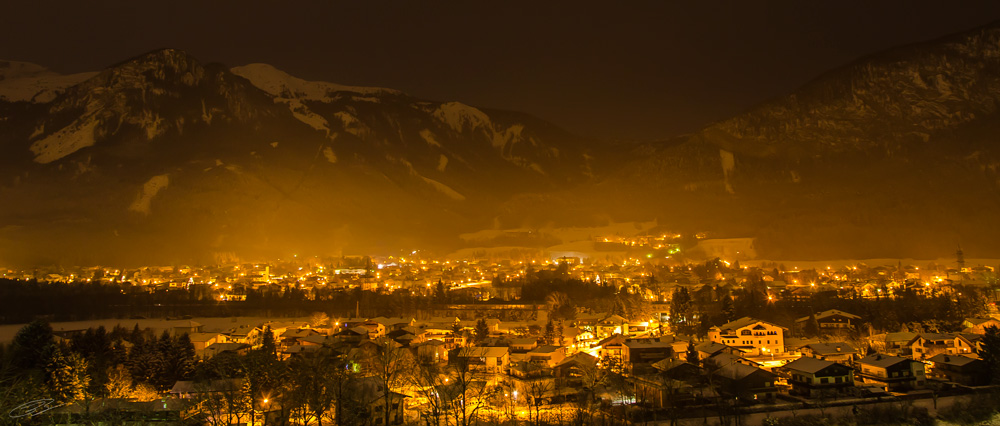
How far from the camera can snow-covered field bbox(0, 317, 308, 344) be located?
26.6 m

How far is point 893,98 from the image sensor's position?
50219mm

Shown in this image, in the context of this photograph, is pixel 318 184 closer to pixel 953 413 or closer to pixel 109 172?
pixel 109 172

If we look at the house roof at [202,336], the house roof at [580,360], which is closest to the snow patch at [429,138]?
the house roof at [202,336]

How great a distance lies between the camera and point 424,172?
7312cm

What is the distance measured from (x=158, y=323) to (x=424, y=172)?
46024 millimetres

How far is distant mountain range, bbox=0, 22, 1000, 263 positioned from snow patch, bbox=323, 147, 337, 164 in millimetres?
229

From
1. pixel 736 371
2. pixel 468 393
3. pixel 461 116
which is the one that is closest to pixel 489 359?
pixel 468 393

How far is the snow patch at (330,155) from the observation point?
67.6m

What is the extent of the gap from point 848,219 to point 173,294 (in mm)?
42136

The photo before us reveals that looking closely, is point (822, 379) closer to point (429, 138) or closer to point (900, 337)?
point (900, 337)

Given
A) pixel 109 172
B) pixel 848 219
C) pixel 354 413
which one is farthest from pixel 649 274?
pixel 109 172

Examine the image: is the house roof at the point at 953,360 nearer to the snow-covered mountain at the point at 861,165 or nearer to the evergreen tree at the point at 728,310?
the evergreen tree at the point at 728,310

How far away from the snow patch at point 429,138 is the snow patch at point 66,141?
111 feet

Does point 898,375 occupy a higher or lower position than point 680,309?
lower
